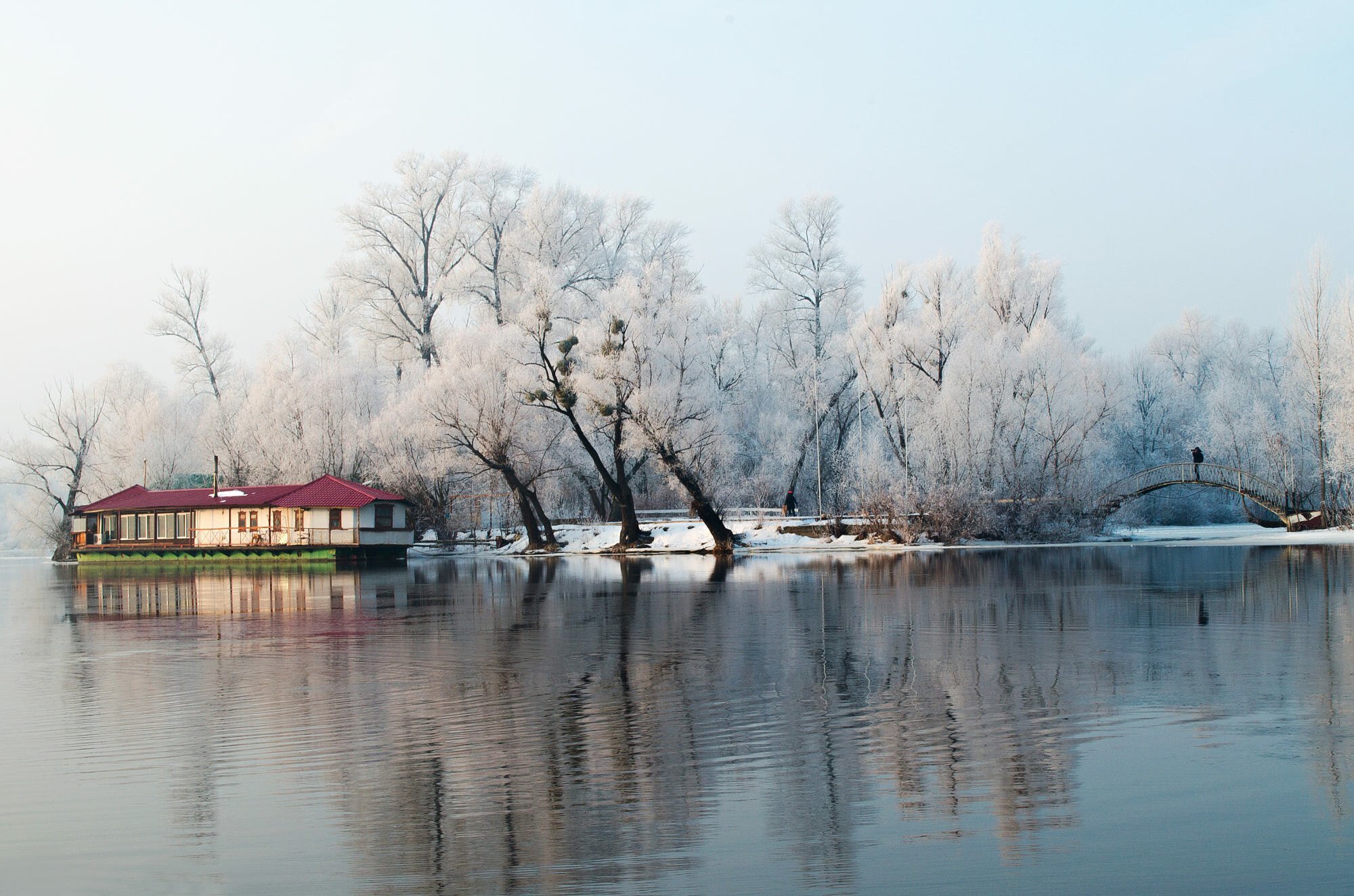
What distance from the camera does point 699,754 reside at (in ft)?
32.7

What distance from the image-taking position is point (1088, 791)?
859 centimetres

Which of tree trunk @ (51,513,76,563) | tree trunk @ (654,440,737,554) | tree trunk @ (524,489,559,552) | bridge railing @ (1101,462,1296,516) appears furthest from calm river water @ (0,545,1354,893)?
tree trunk @ (51,513,76,563)

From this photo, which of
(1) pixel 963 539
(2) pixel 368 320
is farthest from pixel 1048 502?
(2) pixel 368 320

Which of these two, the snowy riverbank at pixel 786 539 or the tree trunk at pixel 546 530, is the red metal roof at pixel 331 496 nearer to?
the tree trunk at pixel 546 530

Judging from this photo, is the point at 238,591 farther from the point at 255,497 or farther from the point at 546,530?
the point at 546,530

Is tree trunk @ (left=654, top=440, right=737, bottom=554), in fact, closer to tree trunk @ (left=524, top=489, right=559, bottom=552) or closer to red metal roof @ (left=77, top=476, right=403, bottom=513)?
tree trunk @ (left=524, top=489, right=559, bottom=552)

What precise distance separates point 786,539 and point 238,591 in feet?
80.5

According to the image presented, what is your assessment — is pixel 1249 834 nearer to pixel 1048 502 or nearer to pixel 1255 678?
pixel 1255 678

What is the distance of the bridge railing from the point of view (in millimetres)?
54031

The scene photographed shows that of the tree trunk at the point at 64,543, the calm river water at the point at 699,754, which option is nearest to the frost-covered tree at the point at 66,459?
the tree trunk at the point at 64,543

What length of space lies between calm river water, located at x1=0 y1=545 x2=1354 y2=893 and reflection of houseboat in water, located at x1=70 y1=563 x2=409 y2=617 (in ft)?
19.4

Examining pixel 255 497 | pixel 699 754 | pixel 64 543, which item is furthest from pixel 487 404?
pixel 699 754

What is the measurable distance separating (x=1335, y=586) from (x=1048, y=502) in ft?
85.0

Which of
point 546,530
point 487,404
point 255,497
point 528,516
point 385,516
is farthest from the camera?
point 546,530
